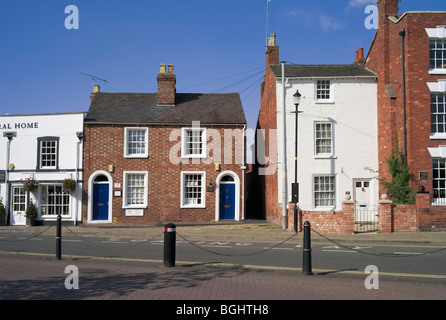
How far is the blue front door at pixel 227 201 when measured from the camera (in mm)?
23828

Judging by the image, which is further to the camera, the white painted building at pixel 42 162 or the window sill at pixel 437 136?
the white painted building at pixel 42 162

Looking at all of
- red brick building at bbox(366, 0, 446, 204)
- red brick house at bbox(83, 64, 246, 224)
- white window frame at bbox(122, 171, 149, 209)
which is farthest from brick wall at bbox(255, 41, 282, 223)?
white window frame at bbox(122, 171, 149, 209)

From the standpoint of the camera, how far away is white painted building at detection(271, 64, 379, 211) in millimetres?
21438

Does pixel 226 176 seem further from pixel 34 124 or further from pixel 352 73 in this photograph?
pixel 34 124

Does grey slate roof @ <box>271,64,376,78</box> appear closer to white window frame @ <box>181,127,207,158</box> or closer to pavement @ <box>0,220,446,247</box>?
white window frame @ <box>181,127,207,158</box>

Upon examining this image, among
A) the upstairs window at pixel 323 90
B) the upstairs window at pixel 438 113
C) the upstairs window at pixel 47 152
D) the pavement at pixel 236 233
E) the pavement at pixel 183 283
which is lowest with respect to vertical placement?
the pavement at pixel 236 233

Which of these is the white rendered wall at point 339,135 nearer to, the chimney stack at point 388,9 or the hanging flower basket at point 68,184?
the chimney stack at point 388,9

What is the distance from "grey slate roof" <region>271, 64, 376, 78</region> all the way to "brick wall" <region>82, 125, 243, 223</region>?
221 inches

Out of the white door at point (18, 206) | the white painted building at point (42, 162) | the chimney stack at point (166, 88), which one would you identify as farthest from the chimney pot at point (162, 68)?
the white door at point (18, 206)

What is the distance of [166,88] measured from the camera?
25406mm

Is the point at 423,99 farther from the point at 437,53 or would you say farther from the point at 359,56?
the point at 359,56

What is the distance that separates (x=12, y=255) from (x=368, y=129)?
1750cm

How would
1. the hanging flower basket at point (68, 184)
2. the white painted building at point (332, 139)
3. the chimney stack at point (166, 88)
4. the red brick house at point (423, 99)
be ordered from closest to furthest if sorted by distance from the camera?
the red brick house at point (423, 99), the white painted building at point (332, 139), the hanging flower basket at point (68, 184), the chimney stack at point (166, 88)

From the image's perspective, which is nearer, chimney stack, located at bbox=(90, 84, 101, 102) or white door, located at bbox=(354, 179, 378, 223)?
white door, located at bbox=(354, 179, 378, 223)
